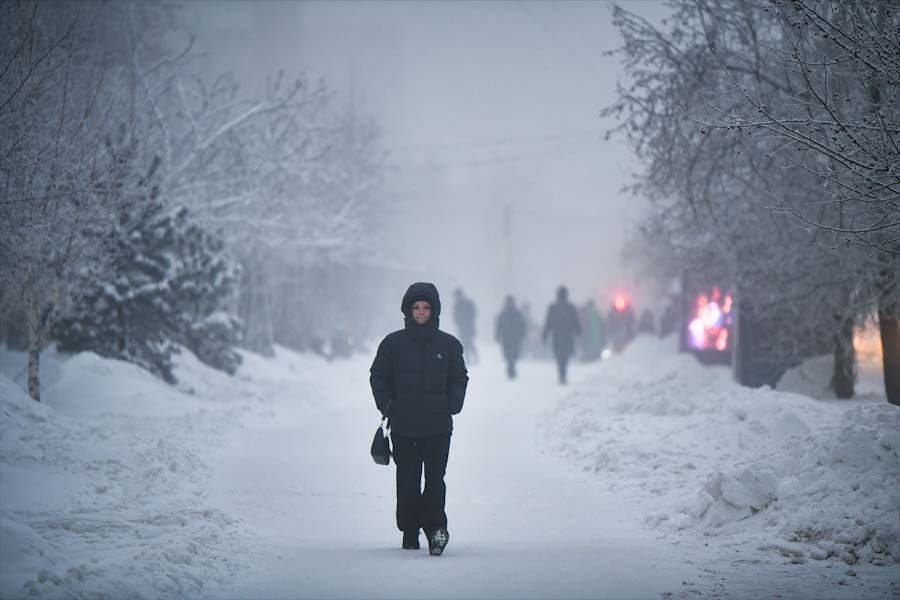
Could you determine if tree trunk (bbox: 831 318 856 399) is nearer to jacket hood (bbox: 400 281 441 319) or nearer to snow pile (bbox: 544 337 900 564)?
snow pile (bbox: 544 337 900 564)

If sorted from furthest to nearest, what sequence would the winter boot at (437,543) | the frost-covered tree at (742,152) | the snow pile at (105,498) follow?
1. the frost-covered tree at (742,152)
2. the winter boot at (437,543)
3. the snow pile at (105,498)

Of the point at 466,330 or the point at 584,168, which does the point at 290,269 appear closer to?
the point at 466,330

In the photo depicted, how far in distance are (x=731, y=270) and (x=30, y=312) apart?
420 inches

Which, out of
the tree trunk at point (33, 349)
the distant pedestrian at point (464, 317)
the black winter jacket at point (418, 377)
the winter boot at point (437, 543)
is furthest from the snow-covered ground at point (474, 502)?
the distant pedestrian at point (464, 317)

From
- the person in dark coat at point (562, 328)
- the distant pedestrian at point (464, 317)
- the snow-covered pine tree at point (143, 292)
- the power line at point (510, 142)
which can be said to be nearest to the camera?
the snow-covered pine tree at point (143, 292)

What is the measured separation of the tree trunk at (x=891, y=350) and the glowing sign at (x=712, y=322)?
891 cm

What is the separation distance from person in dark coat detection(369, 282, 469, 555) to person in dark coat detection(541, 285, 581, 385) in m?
17.8

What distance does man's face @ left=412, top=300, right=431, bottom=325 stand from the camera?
23.2 ft

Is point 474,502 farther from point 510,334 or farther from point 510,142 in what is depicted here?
point 510,142

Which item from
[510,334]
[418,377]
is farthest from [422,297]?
[510,334]

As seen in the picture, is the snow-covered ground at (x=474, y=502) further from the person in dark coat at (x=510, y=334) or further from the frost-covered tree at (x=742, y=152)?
the person in dark coat at (x=510, y=334)

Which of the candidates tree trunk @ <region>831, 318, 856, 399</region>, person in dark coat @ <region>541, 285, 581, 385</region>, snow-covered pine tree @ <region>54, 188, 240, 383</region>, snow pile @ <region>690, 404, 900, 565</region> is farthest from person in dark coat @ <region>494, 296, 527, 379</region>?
snow pile @ <region>690, 404, 900, 565</region>

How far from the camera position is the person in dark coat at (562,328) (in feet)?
81.5

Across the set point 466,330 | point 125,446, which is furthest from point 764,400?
point 466,330
